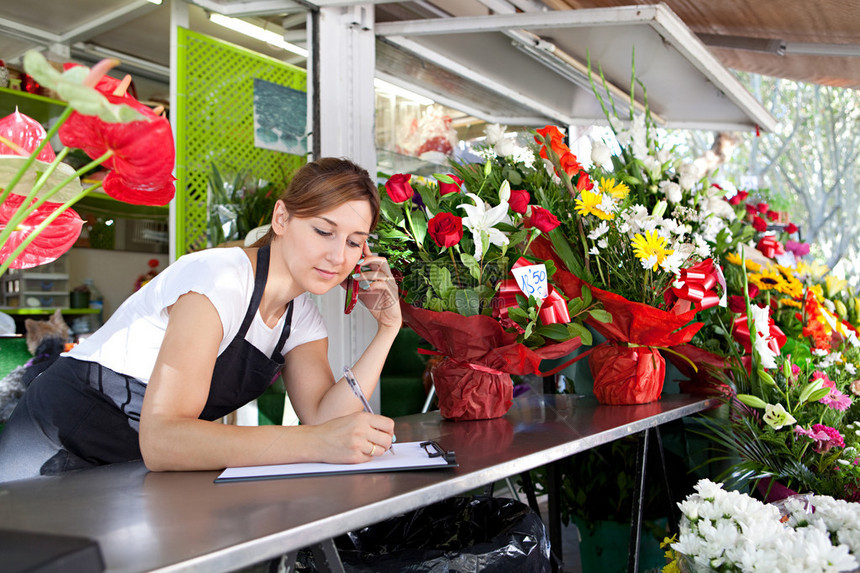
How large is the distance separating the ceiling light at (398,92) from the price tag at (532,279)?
1.17 metres

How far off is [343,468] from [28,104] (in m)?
2.90

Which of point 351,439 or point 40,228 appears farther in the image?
point 351,439

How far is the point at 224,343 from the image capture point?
→ 4.52ft

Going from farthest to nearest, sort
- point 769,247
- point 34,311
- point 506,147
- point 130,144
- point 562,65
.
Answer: point 34,311 < point 562,65 < point 769,247 < point 506,147 < point 130,144

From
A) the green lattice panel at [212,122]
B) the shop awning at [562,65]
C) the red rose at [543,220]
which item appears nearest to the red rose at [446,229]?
the red rose at [543,220]

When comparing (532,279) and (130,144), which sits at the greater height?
(130,144)

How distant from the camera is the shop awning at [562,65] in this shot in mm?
2281

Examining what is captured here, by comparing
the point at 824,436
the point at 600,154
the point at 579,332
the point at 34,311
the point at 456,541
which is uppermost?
the point at 600,154

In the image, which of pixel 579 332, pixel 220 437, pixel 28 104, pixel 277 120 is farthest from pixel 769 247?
pixel 28 104

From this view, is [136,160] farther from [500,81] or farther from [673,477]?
[500,81]

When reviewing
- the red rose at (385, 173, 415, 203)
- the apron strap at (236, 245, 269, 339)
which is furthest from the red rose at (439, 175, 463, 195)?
the apron strap at (236, 245, 269, 339)

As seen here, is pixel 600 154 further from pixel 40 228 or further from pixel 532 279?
pixel 40 228

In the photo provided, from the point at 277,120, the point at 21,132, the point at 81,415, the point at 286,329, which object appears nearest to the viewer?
the point at 21,132

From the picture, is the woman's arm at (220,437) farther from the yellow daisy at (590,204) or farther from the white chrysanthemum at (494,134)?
the white chrysanthemum at (494,134)
